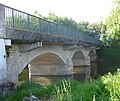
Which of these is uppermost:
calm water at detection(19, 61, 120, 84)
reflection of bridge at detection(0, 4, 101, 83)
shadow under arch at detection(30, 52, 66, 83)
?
reflection of bridge at detection(0, 4, 101, 83)

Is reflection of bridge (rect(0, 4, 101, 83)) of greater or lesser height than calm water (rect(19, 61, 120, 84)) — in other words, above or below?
above

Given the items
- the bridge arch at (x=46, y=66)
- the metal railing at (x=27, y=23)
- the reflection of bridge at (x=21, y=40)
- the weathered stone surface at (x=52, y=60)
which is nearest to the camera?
the reflection of bridge at (x=21, y=40)

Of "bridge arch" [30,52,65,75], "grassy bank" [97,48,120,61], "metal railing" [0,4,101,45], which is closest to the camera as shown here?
"metal railing" [0,4,101,45]

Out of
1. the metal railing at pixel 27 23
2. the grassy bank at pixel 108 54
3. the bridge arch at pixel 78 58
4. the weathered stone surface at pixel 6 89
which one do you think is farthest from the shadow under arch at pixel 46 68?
the grassy bank at pixel 108 54

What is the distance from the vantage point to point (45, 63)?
28438 mm

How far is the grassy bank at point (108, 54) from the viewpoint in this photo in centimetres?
4822

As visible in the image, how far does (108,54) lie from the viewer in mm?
49094

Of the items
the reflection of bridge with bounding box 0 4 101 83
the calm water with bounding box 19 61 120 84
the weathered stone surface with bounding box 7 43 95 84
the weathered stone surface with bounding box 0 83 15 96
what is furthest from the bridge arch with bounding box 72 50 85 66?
the weathered stone surface with bounding box 0 83 15 96

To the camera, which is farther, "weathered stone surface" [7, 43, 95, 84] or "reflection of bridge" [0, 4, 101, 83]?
"weathered stone surface" [7, 43, 95, 84]

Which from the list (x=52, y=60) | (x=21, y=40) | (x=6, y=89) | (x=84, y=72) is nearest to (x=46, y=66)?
(x=52, y=60)

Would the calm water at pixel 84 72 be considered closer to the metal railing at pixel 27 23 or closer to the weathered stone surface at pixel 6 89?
the metal railing at pixel 27 23

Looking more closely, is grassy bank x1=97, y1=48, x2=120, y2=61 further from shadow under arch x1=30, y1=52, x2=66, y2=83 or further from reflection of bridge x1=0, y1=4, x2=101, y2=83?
reflection of bridge x1=0, y1=4, x2=101, y2=83

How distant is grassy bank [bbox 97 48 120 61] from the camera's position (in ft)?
158

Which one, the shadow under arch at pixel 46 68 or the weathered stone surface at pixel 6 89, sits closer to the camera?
the weathered stone surface at pixel 6 89
